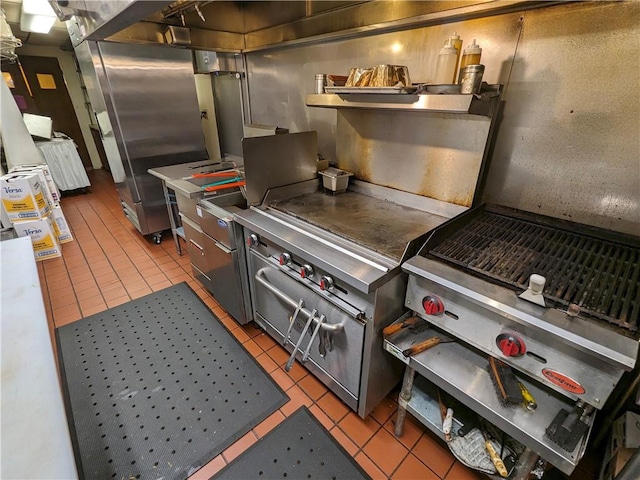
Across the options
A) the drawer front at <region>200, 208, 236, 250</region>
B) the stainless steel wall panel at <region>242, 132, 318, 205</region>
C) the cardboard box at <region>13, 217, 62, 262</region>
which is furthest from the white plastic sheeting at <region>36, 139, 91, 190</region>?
the stainless steel wall panel at <region>242, 132, 318, 205</region>

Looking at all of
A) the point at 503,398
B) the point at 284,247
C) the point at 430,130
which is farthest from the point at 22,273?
the point at 430,130

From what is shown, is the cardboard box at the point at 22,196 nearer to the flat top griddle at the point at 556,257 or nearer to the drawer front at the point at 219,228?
the drawer front at the point at 219,228

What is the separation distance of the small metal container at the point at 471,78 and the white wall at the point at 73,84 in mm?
6948

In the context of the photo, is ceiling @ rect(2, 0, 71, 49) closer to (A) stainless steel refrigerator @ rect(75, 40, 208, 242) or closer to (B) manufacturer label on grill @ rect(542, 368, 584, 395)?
(A) stainless steel refrigerator @ rect(75, 40, 208, 242)

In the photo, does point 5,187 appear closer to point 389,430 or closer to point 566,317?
point 389,430

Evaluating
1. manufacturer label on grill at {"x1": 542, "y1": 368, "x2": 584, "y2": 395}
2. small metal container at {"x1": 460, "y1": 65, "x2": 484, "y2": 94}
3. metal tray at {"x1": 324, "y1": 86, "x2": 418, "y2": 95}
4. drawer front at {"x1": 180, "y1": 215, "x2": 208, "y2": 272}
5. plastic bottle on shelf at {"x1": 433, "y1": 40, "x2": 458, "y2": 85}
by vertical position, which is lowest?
drawer front at {"x1": 180, "y1": 215, "x2": 208, "y2": 272}

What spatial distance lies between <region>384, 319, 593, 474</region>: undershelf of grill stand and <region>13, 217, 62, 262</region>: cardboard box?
10.6ft

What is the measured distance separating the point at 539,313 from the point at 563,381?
20 centimetres

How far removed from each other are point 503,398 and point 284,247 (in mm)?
940

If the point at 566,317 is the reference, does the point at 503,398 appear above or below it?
below

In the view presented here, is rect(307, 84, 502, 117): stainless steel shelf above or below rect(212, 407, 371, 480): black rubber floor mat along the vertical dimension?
above

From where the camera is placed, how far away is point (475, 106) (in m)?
1.11

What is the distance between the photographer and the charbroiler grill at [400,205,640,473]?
77 centimetres

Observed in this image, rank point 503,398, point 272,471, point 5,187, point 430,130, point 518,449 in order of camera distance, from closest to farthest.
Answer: point 503,398 → point 518,449 → point 272,471 → point 430,130 → point 5,187
